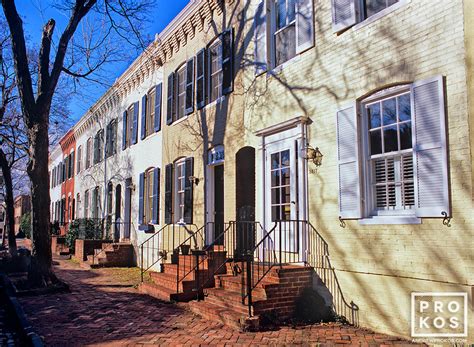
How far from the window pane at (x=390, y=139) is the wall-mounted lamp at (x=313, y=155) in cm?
130

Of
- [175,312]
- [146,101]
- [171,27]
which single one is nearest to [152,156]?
[146,101]

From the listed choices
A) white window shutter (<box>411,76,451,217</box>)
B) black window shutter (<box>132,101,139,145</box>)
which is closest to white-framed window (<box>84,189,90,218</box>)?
black window shutter (<box>132,101,139,145</box>)

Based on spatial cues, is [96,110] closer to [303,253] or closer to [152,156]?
[152,156]

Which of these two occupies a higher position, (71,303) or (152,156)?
(152,156)

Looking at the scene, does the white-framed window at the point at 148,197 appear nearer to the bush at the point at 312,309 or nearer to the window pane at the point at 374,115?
the bush at the point at 312,309

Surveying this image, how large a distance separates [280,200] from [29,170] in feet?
21.9

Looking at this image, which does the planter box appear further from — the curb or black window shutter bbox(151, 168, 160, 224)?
the curb

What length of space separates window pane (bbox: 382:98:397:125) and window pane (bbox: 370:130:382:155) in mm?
231

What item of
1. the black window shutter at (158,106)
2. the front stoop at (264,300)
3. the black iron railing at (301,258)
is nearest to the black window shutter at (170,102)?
the black window shutter at (158,106)

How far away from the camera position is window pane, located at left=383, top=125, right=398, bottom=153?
6.60 metres

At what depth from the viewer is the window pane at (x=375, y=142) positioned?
6856mm

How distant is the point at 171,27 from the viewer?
551 inches

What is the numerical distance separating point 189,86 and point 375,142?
7.22 meters

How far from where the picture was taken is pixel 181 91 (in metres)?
13.8
